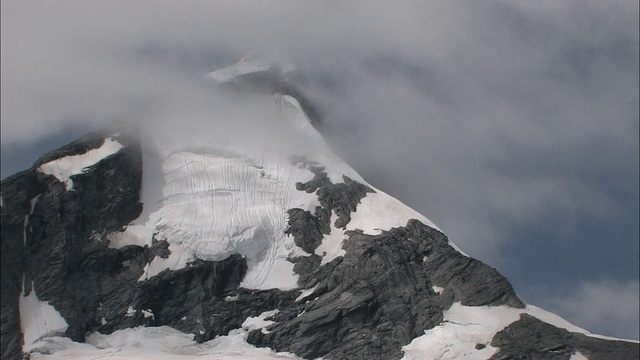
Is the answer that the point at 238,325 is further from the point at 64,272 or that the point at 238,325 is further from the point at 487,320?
the point at 487,320

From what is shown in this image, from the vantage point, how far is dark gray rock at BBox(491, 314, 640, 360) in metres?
159

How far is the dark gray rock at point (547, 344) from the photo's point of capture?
159 meters

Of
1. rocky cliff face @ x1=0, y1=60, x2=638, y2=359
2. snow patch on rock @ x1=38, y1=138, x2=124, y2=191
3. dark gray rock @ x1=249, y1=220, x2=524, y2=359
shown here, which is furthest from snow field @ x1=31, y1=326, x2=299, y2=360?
snow patch on rock @ x1=38, y1=138, x2=124, y2=191

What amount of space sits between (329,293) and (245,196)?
28.3 meters

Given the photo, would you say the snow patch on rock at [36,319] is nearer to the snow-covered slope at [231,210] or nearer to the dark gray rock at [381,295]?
the snow-covered slope at [231,210]

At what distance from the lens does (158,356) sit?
511 ft

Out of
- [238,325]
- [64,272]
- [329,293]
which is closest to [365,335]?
[329,293]

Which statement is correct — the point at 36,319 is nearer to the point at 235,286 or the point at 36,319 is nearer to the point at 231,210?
the point at 235,286

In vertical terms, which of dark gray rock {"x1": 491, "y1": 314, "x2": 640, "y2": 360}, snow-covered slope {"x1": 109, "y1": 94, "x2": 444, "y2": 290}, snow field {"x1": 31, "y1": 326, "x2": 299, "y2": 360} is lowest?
snow field {"x1": 31, "y1": 326, "x2": 299, "y2": 360}

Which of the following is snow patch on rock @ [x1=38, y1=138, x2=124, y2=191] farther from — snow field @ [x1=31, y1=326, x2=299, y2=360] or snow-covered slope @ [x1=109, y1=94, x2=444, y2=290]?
snow field @ [x1=31, y1=326, x2=299, y2=360]

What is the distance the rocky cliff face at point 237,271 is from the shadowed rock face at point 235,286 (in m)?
0.22

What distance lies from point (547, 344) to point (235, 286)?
50297 millimetres

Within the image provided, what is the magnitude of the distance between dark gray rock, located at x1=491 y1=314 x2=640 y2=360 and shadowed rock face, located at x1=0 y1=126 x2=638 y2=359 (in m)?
0.22

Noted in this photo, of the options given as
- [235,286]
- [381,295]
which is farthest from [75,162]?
[381,295]
